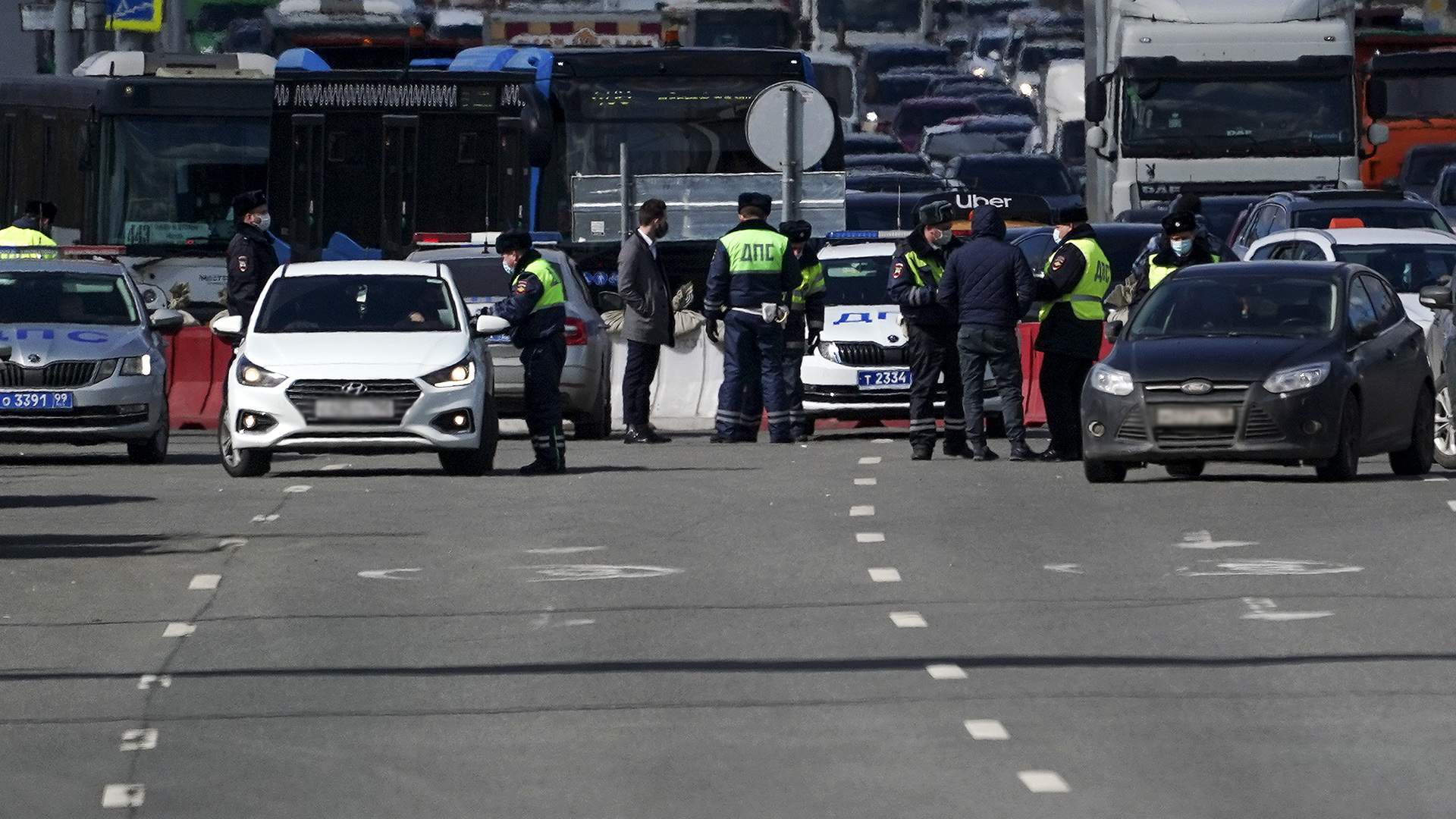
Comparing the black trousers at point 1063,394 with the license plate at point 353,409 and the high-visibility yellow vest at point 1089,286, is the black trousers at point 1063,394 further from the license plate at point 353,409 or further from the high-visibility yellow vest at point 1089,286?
the license plate at point 353,409

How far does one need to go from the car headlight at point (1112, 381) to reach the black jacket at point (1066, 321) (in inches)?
81.6

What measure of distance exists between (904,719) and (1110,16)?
86.8 feet

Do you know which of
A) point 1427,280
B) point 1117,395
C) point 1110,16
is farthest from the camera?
point 1110,16

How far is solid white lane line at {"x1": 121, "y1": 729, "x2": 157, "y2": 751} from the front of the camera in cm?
945

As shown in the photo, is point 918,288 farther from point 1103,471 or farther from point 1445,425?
point 1445,425

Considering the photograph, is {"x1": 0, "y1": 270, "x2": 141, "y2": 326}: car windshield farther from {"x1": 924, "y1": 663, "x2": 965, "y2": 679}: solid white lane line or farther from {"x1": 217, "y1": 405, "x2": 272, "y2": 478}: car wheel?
{"x1": 924, "y1": 663, "x2": 965, "y2": 679}: solid white lane line

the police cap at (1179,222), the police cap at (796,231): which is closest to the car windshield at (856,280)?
the police cap at (796,231)

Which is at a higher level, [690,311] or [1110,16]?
[1110,16]

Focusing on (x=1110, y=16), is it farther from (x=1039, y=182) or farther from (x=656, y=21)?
(x=656, y=21)

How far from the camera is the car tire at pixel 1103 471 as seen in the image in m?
18.4

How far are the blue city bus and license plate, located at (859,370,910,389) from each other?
6.28 metres

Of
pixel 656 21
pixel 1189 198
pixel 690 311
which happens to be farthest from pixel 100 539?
pixel 656 21

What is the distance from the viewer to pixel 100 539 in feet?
50.9

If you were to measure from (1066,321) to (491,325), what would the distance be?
3851 mm
